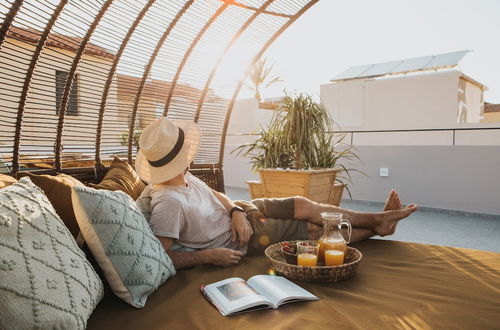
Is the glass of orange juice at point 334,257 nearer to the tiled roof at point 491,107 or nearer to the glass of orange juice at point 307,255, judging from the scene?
the glass of orange juice at point 307,255

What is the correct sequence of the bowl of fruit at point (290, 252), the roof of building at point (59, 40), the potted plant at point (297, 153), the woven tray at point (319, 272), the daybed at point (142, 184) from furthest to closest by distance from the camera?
the potted plant at point (297, 153) < the roof of building at point (59, 40) < the bowl of fruit at point (290, 252) < the woven tray at point (319, 272) < the daybed at point (142, 184)

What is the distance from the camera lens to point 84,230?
1.36 meters

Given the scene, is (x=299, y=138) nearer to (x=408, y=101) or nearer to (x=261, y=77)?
(x=408, y=101)

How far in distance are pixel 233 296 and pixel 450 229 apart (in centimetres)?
375

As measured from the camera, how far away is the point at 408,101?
8.57 m

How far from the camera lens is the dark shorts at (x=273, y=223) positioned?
7.05 ft

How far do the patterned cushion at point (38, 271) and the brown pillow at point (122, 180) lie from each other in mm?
765

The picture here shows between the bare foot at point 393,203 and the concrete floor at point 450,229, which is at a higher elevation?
the bare foot at point 393,203

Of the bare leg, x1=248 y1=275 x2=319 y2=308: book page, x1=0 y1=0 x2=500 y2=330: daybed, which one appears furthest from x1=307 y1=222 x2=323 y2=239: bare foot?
x1=248 y1=275 x2=319 y2=308: book page

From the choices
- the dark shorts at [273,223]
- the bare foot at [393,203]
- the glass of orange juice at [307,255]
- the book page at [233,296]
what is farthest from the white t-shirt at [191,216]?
Answer: the bare foot at [393,203]

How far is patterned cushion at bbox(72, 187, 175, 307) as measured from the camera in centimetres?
133

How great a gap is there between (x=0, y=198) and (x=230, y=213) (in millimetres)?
1239

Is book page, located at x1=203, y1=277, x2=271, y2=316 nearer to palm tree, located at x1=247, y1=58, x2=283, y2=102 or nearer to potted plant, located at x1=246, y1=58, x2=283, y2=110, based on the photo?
potted plant, located at x1=246, y1=58, x2=283, y2=110

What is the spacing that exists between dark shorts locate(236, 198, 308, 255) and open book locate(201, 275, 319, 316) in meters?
0.64
